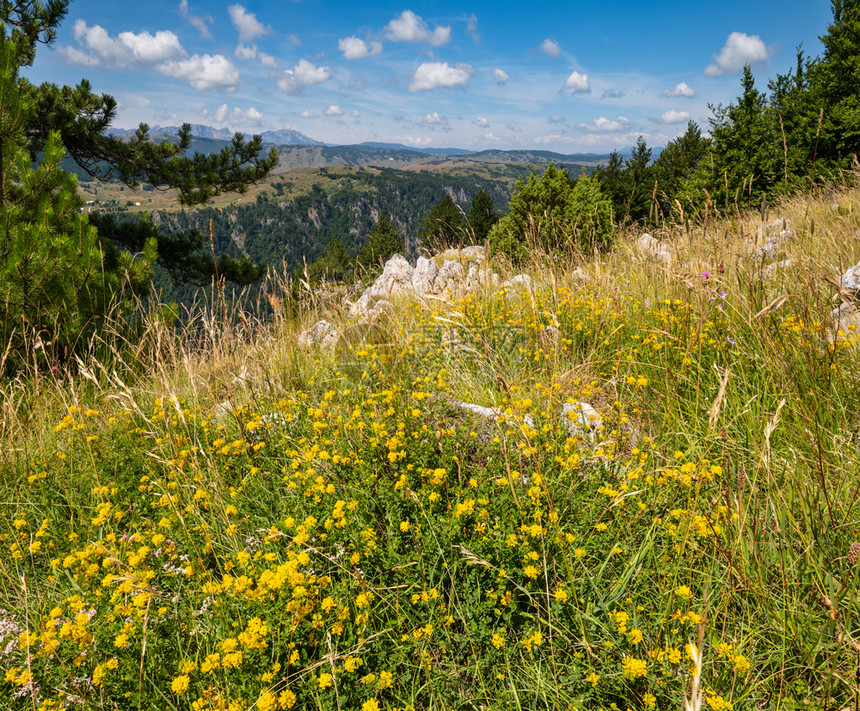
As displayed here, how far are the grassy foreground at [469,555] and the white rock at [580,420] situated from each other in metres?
0.06

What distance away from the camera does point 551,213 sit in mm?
11789

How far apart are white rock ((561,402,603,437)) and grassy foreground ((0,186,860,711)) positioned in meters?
0.06

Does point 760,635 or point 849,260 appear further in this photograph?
point 849,260

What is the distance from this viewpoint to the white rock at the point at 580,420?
2.60 m

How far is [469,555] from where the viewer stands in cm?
158

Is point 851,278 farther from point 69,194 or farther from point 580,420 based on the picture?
point 69,194

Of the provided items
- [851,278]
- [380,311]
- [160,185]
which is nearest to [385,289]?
[380,311]

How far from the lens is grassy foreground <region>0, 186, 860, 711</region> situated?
151 centimetres

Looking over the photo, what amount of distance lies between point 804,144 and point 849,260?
49.4ft

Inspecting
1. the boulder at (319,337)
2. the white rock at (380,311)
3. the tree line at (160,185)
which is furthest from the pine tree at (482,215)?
the boulder at (319,337)

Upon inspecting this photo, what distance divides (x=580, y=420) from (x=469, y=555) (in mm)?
1566

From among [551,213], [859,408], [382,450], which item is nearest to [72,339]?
[382,450]

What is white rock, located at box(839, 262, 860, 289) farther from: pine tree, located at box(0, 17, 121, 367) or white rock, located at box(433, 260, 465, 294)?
pine tree, located at box(0, 17, 121, 367)

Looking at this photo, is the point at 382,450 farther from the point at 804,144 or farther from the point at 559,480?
the point at 804,144
